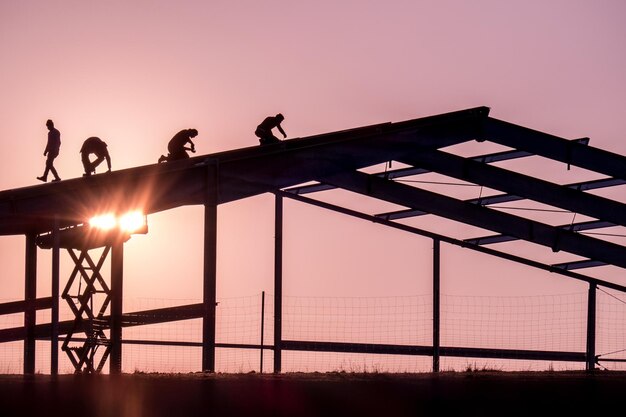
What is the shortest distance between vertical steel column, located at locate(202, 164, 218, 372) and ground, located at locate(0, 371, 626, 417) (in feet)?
20.9

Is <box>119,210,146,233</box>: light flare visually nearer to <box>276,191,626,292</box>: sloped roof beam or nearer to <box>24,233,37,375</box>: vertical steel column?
<box>24,233,37,375</box>: vertical steel column

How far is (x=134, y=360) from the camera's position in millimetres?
31422

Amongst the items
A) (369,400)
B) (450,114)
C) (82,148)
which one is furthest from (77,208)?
(369,400)

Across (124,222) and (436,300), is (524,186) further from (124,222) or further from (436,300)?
(124,222)

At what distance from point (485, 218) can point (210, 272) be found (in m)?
8.05

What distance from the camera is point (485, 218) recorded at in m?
30.6

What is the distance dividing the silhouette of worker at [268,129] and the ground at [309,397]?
36.8ft

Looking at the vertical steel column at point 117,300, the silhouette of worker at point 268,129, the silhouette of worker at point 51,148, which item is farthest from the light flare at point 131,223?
the silhouette of worker at point 268,129

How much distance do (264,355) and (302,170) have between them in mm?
4697

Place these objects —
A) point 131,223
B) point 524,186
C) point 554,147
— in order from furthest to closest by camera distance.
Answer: point 524,186 < point 131,223 < point 554,147

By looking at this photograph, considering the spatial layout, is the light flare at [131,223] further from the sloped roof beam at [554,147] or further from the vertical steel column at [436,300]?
the sloped roof beam at [554,147]

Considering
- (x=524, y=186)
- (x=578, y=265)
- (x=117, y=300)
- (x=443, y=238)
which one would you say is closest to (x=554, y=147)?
(x=524, y=186)

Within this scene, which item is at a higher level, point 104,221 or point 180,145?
point 180,145

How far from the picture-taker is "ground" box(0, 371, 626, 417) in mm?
15492
